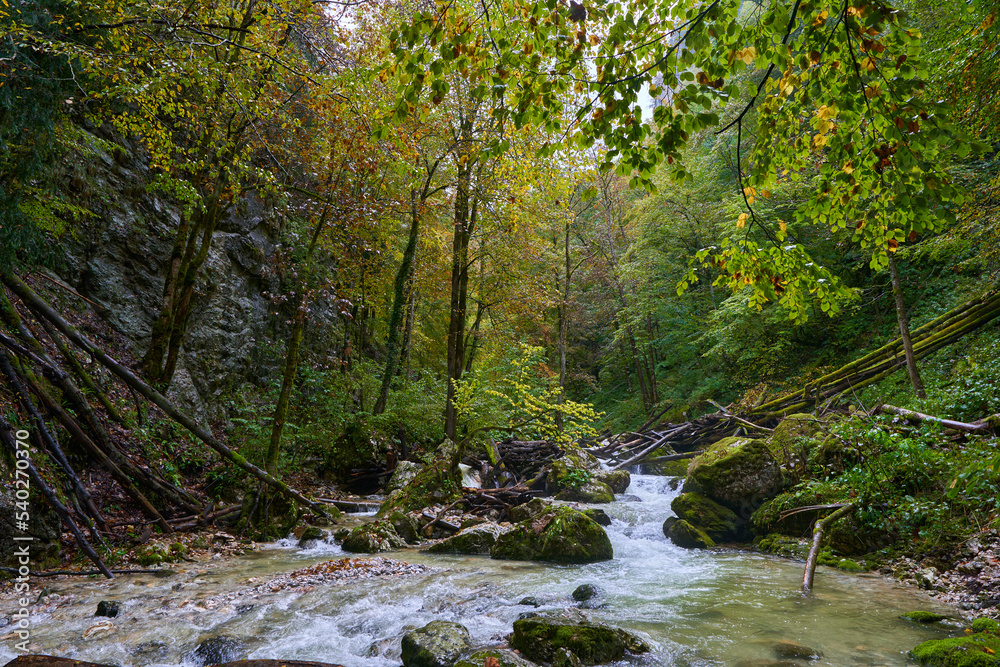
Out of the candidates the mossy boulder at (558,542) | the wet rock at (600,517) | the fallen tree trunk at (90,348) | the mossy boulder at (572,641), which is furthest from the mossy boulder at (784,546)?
the fallen tree trunk at (90,348)

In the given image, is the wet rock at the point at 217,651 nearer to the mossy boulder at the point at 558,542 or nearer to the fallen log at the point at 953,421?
the mossy boulder at the point at 558,542

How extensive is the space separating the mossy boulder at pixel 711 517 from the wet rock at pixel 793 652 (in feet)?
15.9

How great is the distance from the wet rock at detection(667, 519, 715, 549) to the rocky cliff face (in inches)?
426

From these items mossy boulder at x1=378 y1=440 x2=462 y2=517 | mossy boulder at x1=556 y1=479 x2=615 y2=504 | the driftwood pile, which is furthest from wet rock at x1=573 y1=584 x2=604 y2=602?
the driftwood pile

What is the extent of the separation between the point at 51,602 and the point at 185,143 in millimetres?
8763

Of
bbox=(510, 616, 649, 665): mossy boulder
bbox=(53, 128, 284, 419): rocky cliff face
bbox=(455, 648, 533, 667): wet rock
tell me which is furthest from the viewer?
bbox=(53, 128, 284, 419): rocky cliff face

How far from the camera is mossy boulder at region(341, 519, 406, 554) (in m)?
7.95

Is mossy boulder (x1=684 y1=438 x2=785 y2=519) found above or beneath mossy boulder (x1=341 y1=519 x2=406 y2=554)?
above

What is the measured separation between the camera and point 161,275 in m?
11.3

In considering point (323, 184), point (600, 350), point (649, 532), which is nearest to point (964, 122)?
point (649, 532)

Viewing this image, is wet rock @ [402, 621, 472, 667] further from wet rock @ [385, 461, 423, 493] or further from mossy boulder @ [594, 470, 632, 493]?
mossy boulder @ [594, 470, 632, 493]

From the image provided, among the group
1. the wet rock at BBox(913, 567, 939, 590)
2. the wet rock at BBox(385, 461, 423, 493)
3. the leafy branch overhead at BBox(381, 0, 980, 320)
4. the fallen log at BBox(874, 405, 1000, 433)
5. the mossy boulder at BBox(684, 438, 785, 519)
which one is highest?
the leafy branch overhead at BBox(381, 0, 980, 320)

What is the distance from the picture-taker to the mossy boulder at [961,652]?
3.59 metres

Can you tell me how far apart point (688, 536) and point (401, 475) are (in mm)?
7036
